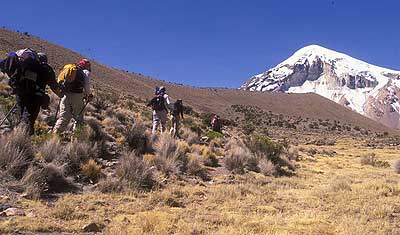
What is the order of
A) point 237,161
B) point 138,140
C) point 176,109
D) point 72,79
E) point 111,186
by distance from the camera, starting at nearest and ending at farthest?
point 111,186 → point 72,79 → point 138,140 → point 237,161 → point 176,109

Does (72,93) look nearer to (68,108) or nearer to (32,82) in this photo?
(68,108)

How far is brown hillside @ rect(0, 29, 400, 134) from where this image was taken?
193 ft

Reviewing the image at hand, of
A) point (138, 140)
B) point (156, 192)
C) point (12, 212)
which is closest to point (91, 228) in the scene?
point (12, 212)

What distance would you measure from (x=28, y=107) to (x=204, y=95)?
76.1m

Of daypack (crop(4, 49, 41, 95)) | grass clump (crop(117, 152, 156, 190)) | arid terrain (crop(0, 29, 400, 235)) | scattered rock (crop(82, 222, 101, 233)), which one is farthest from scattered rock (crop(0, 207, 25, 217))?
daypack (crop(4, 49, 41, 95))

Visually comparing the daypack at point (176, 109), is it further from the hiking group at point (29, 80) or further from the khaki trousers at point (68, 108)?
the hiking group at point (29, 80)

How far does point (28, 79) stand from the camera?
8992 millimetres

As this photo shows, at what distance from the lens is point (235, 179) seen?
1193cm

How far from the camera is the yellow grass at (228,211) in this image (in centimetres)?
658

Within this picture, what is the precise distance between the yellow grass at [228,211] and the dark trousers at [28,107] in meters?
2.20

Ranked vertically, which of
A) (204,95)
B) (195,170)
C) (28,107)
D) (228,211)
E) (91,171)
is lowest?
(228,211)

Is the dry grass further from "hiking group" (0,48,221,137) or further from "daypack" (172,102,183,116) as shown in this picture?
"daypack" (172,102,183,116)

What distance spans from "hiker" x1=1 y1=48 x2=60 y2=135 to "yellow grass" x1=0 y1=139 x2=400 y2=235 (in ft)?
7.32

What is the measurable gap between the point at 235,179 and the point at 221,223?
4.85 metres
